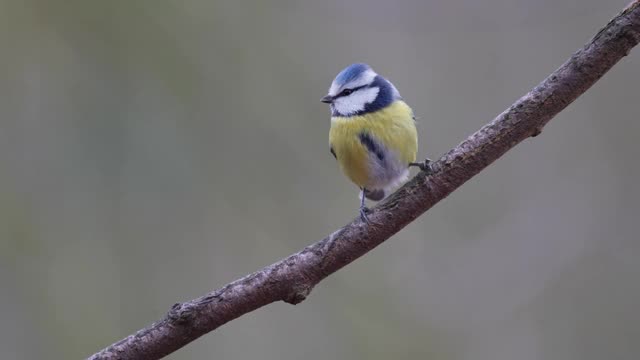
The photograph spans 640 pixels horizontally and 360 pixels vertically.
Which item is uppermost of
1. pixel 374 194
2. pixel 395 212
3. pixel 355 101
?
pixel 355 101

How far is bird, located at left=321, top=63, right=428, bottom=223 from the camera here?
181cm

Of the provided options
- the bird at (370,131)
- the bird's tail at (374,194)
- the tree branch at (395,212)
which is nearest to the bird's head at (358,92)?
the bird at (370,131)

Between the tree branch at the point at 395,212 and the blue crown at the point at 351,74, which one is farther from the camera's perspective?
the blue crown at the point at 351,74

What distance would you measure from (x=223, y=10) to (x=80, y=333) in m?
1.61

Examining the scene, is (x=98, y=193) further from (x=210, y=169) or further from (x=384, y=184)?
(x=384, y=184)

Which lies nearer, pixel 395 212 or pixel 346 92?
pixel 395 212

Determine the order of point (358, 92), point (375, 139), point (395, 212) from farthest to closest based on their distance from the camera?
point (358, 92) → point (375, 139) → point (395, 212)

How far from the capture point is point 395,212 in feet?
4.52

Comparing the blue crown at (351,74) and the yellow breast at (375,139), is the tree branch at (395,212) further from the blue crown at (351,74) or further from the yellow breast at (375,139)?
the blue crown at (351,74)

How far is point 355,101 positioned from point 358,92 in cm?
3

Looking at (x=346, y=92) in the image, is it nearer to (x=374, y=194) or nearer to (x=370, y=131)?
(x=370, y=131)

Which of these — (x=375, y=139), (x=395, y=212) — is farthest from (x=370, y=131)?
(x=395, y=212)

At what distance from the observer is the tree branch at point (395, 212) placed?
1.28 metres

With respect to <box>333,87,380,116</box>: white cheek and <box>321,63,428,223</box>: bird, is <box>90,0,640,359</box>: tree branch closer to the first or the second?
<box>321,63,428,223</box>: bird
